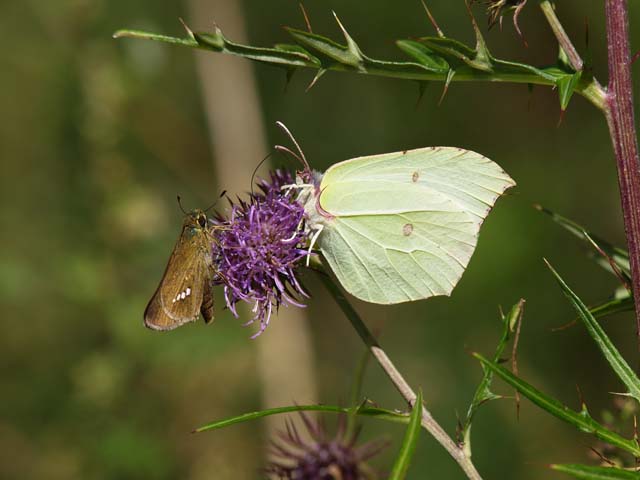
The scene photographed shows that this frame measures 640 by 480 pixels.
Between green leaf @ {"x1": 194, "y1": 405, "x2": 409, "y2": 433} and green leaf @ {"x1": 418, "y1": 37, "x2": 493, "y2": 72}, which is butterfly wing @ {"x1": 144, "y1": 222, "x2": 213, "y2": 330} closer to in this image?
green leaf @ {"x1": 194, "y1": 405, "x2": 409, "y2": 433}

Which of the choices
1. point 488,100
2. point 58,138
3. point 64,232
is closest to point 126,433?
point 64,232

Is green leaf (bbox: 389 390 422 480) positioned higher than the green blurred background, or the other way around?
green leaf (bbox: 389 390 422 480)

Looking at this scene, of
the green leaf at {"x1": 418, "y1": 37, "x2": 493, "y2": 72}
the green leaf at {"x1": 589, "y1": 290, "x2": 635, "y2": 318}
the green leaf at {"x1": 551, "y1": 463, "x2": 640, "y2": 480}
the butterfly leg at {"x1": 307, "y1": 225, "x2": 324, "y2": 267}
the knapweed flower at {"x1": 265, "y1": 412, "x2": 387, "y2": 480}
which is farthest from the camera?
the butterfly leg at {"x1": 307, "y1": 225, "x2": 324, "y2": 267}

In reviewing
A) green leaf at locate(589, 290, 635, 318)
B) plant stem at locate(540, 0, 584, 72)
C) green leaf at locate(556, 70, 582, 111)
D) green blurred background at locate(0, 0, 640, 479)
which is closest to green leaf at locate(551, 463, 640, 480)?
green leaf at locate(589, 290, 635, 318)

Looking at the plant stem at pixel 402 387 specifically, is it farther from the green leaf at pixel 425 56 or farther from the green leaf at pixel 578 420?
the green leaf at pixel 425 56

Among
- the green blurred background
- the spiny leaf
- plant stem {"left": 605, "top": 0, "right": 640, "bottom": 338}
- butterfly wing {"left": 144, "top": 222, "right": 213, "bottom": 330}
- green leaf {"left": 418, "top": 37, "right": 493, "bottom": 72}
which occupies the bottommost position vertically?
the green blurred background

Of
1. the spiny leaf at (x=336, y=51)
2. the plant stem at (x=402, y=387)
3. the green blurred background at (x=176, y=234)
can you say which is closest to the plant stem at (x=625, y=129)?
the plant stem at (x=402, y=387)
